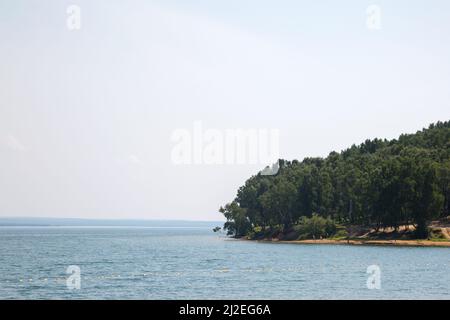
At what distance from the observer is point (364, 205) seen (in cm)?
17150

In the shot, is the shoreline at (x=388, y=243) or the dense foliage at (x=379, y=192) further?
the dense foliage at (x=379, y=192)

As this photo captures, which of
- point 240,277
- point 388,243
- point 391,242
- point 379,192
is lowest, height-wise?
point 240,277

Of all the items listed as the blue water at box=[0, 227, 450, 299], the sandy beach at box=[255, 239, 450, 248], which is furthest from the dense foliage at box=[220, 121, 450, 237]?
the blue water at box=[0, 227, 450, 299]

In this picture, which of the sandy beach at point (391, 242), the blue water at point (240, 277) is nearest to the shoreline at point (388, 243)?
the sandy beach at point (391, 242)

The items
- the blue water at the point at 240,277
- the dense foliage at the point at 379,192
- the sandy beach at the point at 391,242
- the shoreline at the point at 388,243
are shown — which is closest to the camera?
the blue water at the point at 240,277

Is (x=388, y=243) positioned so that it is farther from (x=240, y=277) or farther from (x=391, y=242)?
(x=240, y=277)

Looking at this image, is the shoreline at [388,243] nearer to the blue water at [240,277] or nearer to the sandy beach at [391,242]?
the sandy beach at [391,242]

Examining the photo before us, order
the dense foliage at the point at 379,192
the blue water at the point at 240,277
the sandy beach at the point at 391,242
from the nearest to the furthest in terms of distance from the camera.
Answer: the blue water at the point at 240,277, the sandy beach at the point at 391,242, the dense foliage at the point at 379,192

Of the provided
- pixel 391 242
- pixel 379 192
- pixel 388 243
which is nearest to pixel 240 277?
pixel 388 243

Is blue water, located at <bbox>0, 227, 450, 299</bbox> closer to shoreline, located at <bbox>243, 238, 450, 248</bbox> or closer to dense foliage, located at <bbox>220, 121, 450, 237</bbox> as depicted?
shoreline, located at <bbox>243, 238, 450, 248</bbox>

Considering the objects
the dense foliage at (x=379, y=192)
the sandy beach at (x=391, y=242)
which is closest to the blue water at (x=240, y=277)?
the sandy beach at (x=391, y=242)

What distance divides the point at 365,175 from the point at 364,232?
1570 cm

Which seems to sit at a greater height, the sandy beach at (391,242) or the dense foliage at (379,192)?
the dense foliage at (379,192)
